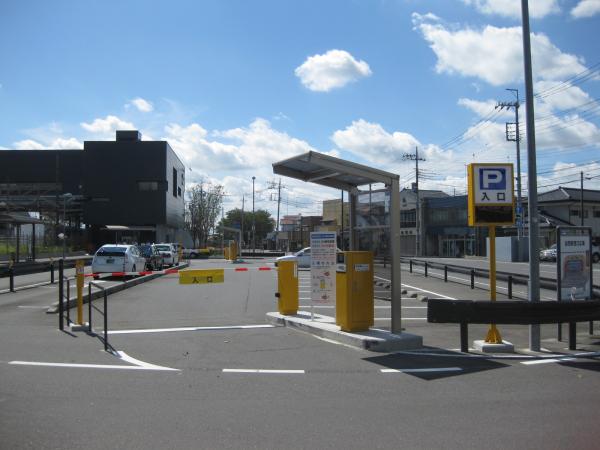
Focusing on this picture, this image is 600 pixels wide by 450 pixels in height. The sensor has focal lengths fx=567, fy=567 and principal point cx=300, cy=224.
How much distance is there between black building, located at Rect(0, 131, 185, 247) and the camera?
62812mm

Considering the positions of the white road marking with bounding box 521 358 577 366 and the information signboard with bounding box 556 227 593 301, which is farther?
the information signboard with bounding box 556 227 593 301

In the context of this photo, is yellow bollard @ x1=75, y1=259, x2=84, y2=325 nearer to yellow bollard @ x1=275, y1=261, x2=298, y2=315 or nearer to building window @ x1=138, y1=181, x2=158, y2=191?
yellow bollard @ x1=275, y1=261, x2=298, y2=315

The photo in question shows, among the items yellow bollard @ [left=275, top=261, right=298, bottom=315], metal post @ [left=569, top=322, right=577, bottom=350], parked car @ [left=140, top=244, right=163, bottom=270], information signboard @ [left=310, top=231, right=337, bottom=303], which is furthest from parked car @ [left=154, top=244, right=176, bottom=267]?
metal post @ [left=569, top=322, right=577, bottom=350]

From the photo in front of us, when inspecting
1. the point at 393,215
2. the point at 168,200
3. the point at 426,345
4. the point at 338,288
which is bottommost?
the point at 426,345

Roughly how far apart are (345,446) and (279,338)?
5603 millimetres

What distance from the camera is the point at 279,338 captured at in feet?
34.2

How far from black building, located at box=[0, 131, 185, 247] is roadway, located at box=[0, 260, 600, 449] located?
172ft

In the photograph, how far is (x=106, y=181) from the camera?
208ft

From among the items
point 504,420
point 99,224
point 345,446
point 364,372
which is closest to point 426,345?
point 364,372

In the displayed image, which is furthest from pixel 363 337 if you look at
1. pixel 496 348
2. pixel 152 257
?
pixel 152 257

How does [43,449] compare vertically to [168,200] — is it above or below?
below

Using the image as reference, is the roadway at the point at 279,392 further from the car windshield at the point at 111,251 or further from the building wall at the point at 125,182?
the building wall at the point at 125,182

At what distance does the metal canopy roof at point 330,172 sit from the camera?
31.9 feet

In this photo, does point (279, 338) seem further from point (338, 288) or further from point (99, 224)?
point (99, 224)
